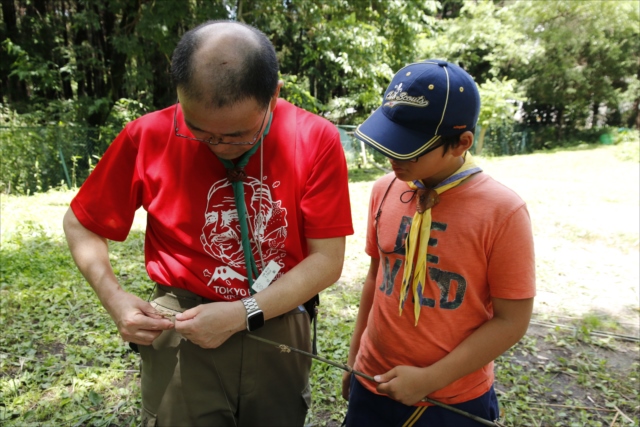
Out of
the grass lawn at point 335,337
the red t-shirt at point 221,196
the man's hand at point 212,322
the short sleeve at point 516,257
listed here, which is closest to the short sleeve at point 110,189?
the red t-shirt at point 221,196

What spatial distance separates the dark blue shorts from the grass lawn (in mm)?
1302

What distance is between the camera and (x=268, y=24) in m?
13.5

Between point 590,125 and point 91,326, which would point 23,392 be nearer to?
point 91,326

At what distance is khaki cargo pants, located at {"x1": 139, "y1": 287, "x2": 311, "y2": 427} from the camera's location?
161 cm

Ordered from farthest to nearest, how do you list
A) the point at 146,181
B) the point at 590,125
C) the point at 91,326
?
the point at 590,125 < the point at 91,326 < the point at 146,181

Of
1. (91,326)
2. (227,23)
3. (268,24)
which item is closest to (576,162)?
(268,24)

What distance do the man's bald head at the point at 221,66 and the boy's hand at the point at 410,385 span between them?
96 centimetres

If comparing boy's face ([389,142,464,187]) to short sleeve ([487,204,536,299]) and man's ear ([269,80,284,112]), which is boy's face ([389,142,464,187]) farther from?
man's ear ([269,80,284,112])

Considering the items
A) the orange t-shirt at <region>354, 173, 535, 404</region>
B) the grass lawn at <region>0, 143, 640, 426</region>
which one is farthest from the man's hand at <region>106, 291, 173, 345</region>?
the grass lawn at <region>0, 143, 640, 426</region>

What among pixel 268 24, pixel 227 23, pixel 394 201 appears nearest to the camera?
pixel 227 23

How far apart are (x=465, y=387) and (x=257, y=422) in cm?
71

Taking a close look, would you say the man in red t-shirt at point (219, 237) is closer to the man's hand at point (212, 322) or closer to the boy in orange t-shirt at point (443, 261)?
the man's hand at point (212, 322)

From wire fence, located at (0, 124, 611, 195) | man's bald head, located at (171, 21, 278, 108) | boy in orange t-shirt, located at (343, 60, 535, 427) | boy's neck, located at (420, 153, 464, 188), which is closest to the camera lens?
man's bald head, located at (171, 21, 278, 108)

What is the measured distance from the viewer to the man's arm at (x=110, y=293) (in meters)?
1.46
